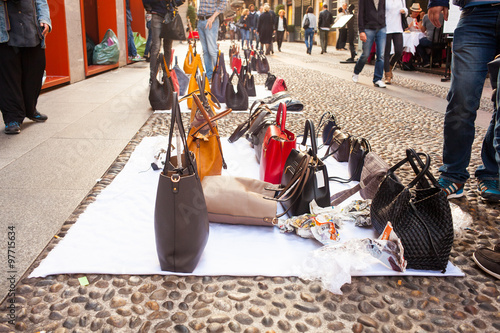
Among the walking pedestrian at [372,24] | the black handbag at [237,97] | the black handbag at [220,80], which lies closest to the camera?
the black handbag at [237,97]

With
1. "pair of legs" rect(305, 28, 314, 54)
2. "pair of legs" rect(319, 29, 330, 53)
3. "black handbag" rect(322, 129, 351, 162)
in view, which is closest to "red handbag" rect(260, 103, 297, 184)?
"black handbag" rect(322, 129, 351, 162)

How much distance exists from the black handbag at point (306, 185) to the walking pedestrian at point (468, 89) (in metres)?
1.06

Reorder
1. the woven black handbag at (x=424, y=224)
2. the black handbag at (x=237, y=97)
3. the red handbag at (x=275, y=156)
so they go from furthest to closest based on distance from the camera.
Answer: the black handbag at (x=237, y=97), the red handbag at (x=275, y=156), the woven black handbag at (x=424, y=224)

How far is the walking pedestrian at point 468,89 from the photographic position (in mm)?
2576

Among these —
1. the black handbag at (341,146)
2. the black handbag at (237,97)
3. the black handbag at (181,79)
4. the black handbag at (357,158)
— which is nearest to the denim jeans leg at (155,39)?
the black handbag at (181,79)

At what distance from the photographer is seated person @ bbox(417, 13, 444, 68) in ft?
35.2

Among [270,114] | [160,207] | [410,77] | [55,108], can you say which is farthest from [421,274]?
[410,77]

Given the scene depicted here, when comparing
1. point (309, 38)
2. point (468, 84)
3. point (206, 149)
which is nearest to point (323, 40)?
point (309, 38)

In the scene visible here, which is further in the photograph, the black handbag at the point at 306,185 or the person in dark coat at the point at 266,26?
the person in dark coat at the point at 266,26

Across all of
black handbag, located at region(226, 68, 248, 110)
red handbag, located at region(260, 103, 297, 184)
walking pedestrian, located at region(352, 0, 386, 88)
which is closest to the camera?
red handbag, located at region(260, 103, 297, 184)

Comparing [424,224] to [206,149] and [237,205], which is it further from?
[206,149]

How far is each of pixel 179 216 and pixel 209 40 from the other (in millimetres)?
5655

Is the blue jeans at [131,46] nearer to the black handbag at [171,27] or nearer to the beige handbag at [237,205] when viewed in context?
the black handbag at [171,27]

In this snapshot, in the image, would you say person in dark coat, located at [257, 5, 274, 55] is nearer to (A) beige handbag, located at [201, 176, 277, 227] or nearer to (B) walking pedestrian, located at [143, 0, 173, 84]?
(B) walking pedestrian, located at [143, 0, 173, 84]
